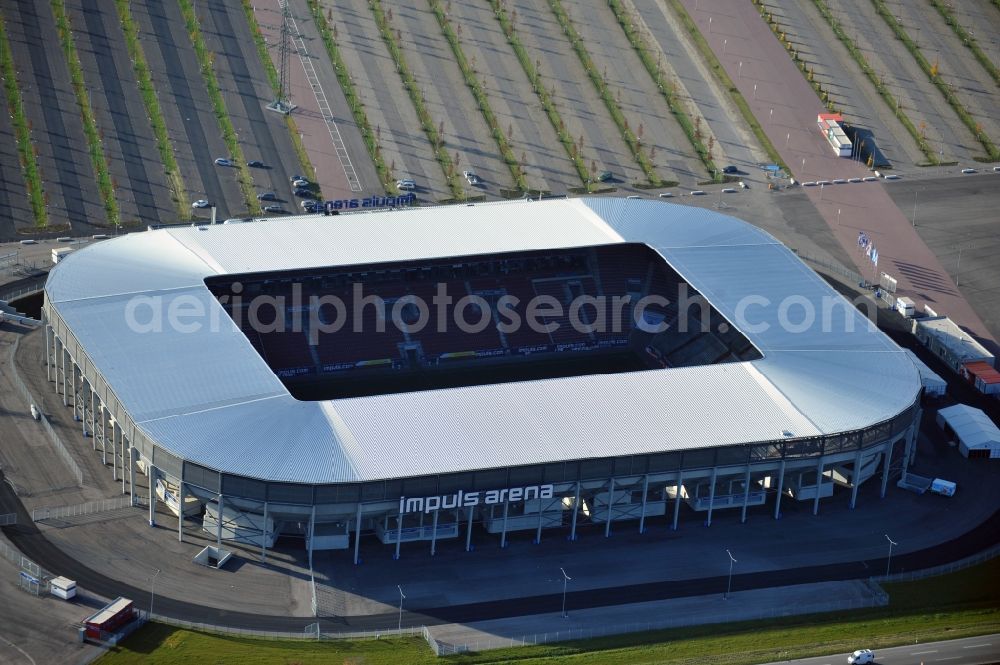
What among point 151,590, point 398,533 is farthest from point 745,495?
point 151,590

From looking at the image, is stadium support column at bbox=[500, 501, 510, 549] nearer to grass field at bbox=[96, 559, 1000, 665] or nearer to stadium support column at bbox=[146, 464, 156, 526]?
grass field at bbox=[96, 559, 1000, 665]

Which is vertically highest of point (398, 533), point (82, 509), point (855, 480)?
point (855, 480)

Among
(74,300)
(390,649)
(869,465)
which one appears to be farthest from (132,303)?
(869,465)

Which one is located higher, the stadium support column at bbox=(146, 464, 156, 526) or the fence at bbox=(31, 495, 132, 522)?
the stadium support column at bbox=(146, 464, 156, 526)

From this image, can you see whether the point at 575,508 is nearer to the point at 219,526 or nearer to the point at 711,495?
the point at 711,495

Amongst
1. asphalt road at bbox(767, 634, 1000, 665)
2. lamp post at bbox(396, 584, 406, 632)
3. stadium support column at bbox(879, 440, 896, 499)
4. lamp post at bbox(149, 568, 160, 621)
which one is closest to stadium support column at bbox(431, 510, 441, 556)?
lamp post at bbox(396, 584, 406, 632)

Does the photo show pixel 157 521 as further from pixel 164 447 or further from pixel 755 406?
pixel 755 406

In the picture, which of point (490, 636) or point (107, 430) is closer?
point (490, 636)
